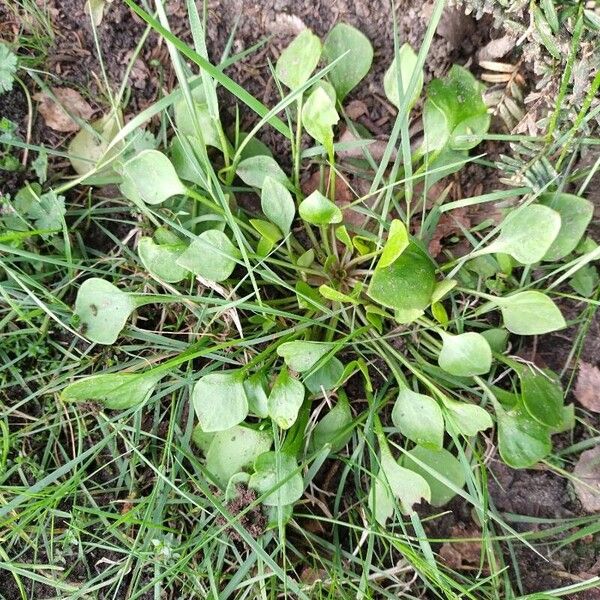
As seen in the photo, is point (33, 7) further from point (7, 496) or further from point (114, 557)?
point (114, 557)

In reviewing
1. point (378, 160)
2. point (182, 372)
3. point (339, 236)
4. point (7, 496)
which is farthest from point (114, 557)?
point (378, 160)

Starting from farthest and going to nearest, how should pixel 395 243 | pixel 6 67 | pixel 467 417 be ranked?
1. pixel 6 67
2. pixel 467 417
3. pixel 395 243

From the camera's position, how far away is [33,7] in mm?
1159

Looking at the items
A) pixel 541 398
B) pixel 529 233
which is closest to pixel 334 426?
pixel 541 398

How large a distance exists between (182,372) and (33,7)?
677mm

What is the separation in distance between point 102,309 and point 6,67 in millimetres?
444

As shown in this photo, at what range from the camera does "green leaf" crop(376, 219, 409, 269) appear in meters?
0.92

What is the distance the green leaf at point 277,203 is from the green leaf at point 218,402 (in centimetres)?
26

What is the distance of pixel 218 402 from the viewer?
3.43ft

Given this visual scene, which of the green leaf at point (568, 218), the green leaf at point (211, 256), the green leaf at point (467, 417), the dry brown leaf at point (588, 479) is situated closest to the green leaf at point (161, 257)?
the green leaf at point (211, 256)

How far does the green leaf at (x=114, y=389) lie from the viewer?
40.6 inches

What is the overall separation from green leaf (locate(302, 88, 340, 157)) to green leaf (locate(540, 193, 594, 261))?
0.34m

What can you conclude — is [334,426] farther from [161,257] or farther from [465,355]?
[161,257]

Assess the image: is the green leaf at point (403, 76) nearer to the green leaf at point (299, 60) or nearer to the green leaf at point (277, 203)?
the green leaf at point (299, 60)
